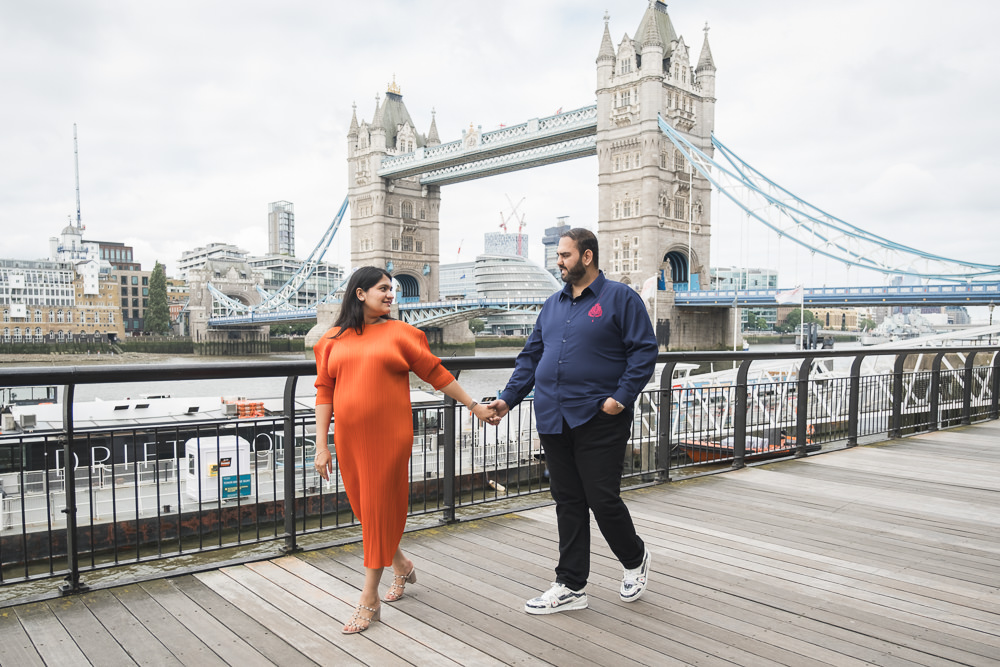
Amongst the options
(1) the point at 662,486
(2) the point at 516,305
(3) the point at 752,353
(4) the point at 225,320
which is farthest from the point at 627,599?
(4) the point at 225,320

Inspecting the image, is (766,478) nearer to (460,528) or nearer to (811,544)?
(811,544)

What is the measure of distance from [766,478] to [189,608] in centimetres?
428

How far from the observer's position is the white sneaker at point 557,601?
9.41 ft

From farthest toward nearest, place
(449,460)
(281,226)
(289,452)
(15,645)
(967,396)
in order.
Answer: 1. (281,226)
2. (967,396)
3. (449,460)
4. (289,452)
5. (15,645)

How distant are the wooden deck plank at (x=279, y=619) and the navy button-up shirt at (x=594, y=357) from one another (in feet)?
3.73

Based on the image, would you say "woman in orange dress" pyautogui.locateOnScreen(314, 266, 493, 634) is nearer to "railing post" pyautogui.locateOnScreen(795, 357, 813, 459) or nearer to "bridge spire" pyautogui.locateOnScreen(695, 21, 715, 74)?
"railing post" pyautogui.locateOnScreen(795, 357, 813, 459)

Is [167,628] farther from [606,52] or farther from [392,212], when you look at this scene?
[392,212]

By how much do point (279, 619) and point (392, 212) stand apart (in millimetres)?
69928

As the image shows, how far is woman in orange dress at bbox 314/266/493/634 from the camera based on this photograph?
8.79 feet

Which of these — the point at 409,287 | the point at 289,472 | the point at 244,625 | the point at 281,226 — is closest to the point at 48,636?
the point at 244,625

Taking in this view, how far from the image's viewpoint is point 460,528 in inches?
159

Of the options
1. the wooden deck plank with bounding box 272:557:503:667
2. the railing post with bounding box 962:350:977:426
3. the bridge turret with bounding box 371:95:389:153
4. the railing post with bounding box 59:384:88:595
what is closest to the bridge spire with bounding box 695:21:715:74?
the bridge turret with bounding box 371:95:389:153

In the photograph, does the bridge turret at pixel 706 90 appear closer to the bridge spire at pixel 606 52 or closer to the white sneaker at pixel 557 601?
the bridge spire at pixel 606 52

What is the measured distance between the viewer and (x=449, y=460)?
4105 mm
